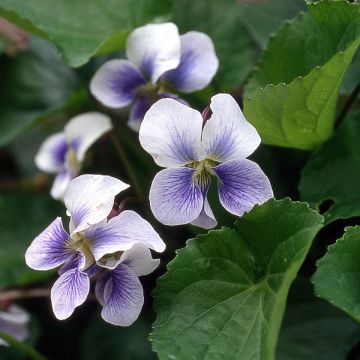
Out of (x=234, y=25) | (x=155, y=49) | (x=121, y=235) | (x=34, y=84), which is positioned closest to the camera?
(x=121, y=235)

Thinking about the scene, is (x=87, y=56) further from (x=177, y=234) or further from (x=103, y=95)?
(x=177, y=234)

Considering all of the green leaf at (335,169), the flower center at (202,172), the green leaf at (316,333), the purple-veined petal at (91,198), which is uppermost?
the flower center at (202,172)

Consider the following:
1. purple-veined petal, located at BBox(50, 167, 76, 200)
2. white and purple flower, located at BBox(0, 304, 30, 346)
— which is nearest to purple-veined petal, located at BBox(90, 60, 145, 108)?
purple-veined petal, located at BBox(50, 167, 76, 200)

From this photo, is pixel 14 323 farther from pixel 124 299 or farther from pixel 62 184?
pixel 124 299

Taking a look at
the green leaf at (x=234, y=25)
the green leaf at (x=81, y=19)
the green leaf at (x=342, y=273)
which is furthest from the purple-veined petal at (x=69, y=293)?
the green leaf at (x=234, y=25)

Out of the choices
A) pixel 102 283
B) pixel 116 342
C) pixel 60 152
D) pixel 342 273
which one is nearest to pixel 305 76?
pixel 342 273

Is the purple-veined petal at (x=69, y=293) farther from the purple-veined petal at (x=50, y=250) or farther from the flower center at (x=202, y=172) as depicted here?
the flower center at (x=202, y=172)
